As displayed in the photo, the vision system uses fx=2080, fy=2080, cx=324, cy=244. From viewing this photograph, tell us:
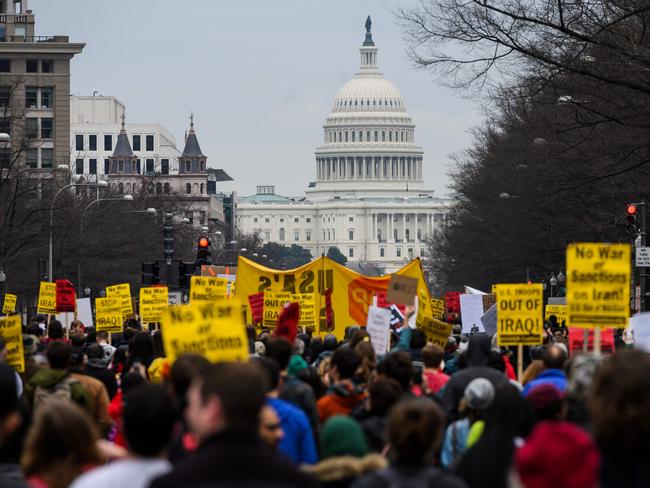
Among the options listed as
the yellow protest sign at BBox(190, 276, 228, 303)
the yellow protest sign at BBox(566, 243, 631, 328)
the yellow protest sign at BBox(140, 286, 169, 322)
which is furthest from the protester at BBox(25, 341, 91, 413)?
the yellow protest sign at BBox(140, 286, 169, 322)

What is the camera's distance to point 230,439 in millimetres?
7137

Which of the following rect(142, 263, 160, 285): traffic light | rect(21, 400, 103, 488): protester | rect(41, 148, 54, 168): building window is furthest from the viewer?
rect(41, 148, 54, 168): building window

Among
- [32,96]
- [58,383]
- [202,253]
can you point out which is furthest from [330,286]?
[32,96]

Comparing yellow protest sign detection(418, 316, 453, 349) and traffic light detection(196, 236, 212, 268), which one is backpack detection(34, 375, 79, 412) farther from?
traffic light detection(196, 236, 212, 268)

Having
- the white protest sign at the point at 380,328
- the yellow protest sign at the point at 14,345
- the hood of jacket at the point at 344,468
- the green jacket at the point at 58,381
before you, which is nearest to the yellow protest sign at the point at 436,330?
the white protest sign at the point at 380,328

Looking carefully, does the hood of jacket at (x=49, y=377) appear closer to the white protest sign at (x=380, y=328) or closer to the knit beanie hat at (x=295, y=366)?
the knit beanie hat at (x=295, y=366)

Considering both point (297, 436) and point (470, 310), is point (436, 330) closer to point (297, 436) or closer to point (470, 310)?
point (470, 310)

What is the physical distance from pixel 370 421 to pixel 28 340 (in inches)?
211

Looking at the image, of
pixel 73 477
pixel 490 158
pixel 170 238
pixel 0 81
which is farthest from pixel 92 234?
pixel 73 477

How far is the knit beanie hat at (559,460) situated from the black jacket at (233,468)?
0.88 m

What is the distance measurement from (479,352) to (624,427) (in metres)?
6.39

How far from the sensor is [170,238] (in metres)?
48.5

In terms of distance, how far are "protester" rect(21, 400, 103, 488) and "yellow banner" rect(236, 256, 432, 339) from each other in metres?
17.7

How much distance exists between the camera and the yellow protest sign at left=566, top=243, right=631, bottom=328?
12.7 meters
